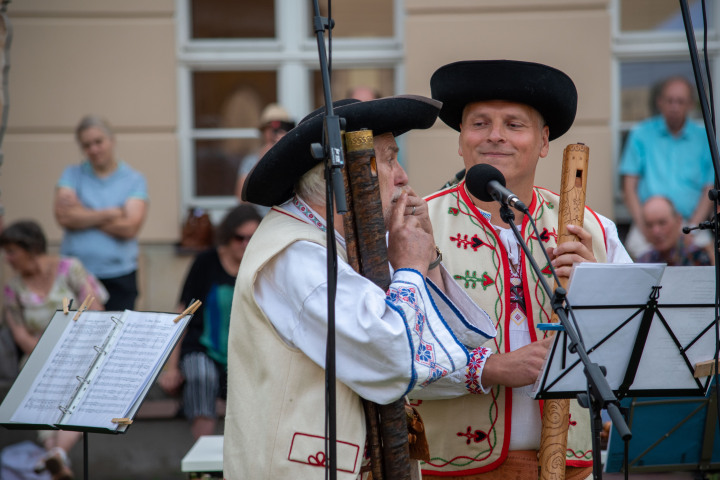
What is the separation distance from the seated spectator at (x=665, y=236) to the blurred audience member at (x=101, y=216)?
134 inches

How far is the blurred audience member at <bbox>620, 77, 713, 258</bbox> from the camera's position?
264 inches

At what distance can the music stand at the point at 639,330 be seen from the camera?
8.69 ft

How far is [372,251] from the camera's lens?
104 inches

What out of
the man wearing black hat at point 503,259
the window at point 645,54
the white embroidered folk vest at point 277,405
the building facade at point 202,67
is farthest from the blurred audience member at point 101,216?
the white embroidered folk vest at point 277,405

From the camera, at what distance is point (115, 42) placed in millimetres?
7137

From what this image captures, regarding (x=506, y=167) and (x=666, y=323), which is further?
(x=506, y=167)

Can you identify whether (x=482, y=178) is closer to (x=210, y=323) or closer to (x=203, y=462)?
(x=203, y=462)

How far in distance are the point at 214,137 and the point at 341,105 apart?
4.83m

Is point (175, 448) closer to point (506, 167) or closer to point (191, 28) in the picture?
point (191, 28)

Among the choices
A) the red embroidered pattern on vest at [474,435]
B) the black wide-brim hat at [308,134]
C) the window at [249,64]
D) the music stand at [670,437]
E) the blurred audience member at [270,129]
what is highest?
the window at [249,64]

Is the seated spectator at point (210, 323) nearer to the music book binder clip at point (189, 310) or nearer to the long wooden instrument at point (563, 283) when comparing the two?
the music book binder clip at point (189, 310)

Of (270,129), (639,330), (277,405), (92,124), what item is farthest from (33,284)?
(639,330)

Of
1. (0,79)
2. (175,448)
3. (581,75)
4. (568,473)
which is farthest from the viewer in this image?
(581,75)

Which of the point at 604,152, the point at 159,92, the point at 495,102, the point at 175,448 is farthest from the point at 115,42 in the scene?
the point at 495,102
